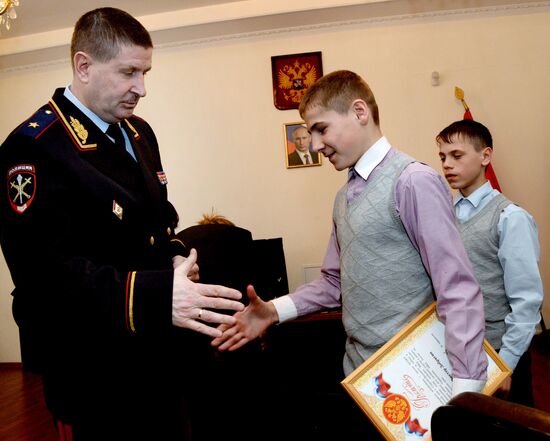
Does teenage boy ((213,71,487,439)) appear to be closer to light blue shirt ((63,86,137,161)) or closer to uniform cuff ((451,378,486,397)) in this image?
uniform cuff ((451,378,486,397))

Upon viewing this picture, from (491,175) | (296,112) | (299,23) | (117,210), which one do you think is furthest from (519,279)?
(299,23)

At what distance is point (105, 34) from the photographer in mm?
1408

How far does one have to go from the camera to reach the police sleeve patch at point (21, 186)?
1.24 metres

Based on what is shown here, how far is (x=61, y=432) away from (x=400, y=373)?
917mm

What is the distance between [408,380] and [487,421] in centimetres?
48

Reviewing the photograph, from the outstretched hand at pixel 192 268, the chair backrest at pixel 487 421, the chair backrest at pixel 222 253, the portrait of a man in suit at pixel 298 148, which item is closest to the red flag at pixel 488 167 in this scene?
the portrait of a man in suit at pixel 298 148

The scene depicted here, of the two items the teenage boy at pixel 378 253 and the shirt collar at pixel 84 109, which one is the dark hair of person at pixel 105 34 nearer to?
the shirt collar at pixel 84 109

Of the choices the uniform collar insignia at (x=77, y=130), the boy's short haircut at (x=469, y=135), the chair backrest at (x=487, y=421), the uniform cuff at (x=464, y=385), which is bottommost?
the uniform cuff at (x=464, y=385)

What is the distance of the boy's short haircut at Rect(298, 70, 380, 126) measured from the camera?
159 cm

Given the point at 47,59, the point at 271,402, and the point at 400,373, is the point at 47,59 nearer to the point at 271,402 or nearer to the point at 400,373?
the point at 271,402

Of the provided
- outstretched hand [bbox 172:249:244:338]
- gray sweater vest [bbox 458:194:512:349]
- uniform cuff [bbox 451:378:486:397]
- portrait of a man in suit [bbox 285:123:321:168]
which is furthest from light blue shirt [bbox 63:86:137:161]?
portrait of a man in suit [bbox 285:123:321:168]

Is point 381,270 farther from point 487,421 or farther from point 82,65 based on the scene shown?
point 82,65

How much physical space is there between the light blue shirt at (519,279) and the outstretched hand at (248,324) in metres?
0.84

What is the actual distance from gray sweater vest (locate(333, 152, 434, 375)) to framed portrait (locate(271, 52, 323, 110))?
3.55 m
